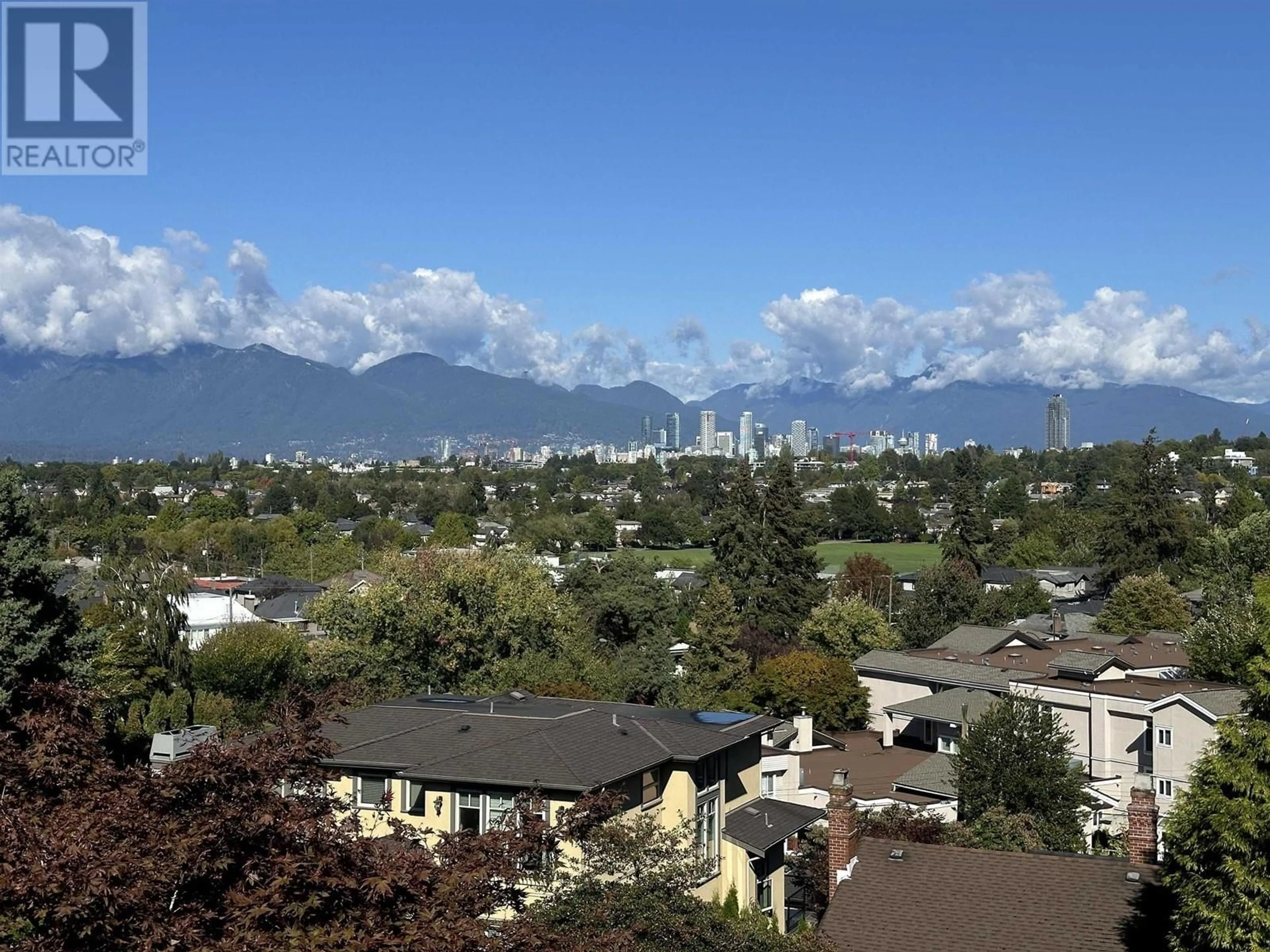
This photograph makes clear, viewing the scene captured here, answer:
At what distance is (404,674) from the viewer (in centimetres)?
3944

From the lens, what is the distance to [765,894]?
22406 millimetres

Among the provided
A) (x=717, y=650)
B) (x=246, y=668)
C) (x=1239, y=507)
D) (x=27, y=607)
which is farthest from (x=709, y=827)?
(x=1239, y=507)

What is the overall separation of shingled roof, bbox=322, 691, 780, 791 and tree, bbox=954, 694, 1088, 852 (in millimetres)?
5297

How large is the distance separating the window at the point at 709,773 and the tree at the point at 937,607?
3583 cm

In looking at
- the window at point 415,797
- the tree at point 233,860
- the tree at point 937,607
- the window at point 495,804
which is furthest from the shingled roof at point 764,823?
the tree at point 937,607

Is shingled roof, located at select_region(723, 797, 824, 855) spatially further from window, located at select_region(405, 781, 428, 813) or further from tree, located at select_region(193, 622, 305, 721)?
tree, located at select_region(193, 622, 305, 721)

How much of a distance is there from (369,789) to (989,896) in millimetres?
9261

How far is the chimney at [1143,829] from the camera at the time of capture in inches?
615

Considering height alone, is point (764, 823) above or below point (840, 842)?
below

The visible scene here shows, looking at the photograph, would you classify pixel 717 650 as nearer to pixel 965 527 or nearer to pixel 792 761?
pixel 792 761

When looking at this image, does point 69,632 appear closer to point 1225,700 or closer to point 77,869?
point 77,869

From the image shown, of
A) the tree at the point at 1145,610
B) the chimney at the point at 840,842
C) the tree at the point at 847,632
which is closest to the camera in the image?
the chimney at the point at 840,842

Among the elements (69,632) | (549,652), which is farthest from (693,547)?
(69,632)

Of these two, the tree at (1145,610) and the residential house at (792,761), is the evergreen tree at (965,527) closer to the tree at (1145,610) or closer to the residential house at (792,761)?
the tree at (1145,610)
